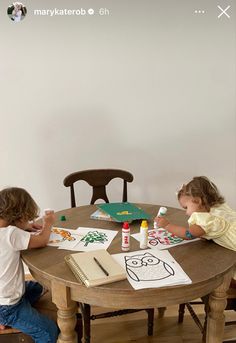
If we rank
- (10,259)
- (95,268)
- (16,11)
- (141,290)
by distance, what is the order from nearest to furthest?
(141,290)
(95,268)
(10,259)
(16,11)

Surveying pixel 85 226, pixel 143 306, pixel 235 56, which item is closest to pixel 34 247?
pixel 85 226

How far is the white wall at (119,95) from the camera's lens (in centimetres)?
268

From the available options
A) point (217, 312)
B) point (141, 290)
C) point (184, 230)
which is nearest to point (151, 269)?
point (141, 290)

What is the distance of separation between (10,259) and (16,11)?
6.02 feet

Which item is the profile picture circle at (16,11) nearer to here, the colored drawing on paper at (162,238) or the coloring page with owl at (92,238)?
the coloring page with owl at (92,238)

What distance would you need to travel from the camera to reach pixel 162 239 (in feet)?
5.96

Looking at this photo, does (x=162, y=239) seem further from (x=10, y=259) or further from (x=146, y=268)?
(x=10, y=259)

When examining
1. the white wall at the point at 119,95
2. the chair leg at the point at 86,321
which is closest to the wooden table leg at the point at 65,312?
the chair leg at the point at 86,321

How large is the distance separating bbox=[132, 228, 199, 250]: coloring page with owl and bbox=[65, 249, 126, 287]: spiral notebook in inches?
11.0

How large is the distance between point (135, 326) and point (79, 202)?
1071 mm

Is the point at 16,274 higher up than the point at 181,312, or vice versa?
the point at 16,274

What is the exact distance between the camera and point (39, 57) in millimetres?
2684

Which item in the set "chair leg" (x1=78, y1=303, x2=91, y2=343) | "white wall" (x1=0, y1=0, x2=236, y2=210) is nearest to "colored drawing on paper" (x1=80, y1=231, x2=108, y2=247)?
"chair leg" (x1=78, y1=303, x2=91, y2=343)

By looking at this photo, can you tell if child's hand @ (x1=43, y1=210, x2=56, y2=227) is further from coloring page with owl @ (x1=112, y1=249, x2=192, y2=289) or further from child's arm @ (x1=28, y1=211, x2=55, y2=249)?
coloring page with owl @ (x1=112, y1=249, x2=192, y2=289)
